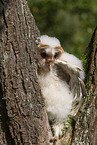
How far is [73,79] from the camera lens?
280 cm

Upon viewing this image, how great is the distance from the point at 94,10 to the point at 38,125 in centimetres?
557

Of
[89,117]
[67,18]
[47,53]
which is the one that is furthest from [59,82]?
[67,18]

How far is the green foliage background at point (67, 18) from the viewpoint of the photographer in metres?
7.23

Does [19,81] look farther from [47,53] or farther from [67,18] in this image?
[67,18]

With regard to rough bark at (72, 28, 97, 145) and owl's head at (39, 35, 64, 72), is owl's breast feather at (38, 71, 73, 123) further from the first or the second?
rough bark at (72, 28, 97, 145)

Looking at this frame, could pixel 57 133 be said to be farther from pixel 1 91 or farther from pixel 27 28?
pixel 27 28

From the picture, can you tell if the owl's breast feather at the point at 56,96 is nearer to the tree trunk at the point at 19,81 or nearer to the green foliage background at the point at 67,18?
the tree trunk at the point at 19,81

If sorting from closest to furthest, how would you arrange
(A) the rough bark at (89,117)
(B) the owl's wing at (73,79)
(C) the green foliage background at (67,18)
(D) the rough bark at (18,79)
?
1. (D) the rough bark at (18,79)
2. (A) the rough bark at (89,117)
3. (B) the owl's wing at (73,79)
4. (C) the green foliage background at (67,18)

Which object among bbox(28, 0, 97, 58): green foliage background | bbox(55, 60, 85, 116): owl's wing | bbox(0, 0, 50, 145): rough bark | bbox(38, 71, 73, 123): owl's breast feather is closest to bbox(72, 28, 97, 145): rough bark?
bbox(55, 60, 85, 116): owl's wing

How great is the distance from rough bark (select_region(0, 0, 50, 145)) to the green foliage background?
16.2ft

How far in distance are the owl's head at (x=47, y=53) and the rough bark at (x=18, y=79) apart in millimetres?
253

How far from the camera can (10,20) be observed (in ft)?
7.22

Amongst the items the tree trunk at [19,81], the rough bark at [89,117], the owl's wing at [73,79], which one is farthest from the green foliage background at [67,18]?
the tree trunk at [19,81]

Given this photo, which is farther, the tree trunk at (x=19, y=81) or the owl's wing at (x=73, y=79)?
the owl's wing at (x=73, y=79)
